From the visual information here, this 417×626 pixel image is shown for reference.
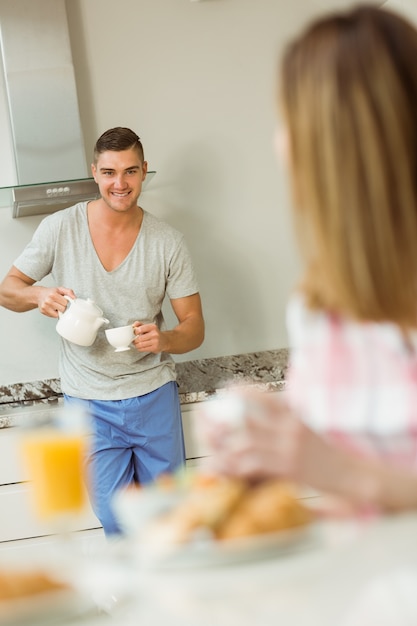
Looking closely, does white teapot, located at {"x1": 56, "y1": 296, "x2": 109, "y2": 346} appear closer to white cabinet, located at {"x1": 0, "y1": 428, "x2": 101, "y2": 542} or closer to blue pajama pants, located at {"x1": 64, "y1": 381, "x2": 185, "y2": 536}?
blue pajama pants, located at {"x1": 64, "y1": 381, "x2": 185, "y2": 536}

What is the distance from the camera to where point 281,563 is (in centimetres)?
76

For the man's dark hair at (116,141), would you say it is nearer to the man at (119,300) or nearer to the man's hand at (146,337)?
the man at (119,300)

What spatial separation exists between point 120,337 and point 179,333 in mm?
284

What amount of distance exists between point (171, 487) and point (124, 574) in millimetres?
99

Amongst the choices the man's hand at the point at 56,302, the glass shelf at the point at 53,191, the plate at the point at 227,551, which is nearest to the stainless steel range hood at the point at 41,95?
the glass shelf at the point at 53,191

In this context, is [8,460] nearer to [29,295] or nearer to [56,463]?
[29,295]

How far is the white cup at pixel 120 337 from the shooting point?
118 inches

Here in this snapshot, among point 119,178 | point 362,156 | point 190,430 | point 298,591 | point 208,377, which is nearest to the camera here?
point 298,591

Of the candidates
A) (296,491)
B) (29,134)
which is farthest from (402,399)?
(29,134)

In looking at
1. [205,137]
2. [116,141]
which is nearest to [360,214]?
[116,141]

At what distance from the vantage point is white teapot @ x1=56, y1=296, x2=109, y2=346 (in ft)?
9.96

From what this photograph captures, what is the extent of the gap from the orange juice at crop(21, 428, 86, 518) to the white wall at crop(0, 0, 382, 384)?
2801mm

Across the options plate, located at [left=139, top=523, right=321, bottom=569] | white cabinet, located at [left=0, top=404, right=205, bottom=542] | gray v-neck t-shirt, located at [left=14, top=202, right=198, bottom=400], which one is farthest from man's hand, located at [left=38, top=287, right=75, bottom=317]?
plate, located at [left=139, top=523, right=321, bottom=569]

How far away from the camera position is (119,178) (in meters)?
3.18
